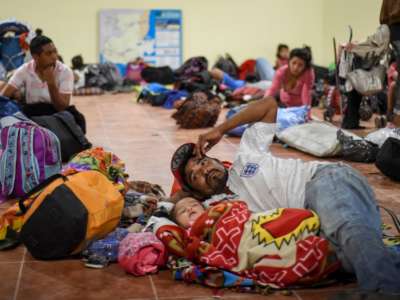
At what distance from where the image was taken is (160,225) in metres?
2.65

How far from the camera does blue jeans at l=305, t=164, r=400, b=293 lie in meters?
2.07

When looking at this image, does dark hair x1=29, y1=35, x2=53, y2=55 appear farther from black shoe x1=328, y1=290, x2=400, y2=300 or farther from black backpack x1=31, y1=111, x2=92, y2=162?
black shoe x1=328, y1=290, x2=400, y2=300

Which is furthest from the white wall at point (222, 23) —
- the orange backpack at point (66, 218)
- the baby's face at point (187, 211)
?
the orange backpack at point (66, 218)

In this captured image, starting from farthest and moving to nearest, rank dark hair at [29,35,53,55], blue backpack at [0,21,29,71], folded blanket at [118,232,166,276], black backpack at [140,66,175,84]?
1. black backpack at [140,66,175,84]
2. blue backpack at [0,21,29,71]
3. dark hair at [29,35,53,55]
4. folded blanket at [118,232,166,276]

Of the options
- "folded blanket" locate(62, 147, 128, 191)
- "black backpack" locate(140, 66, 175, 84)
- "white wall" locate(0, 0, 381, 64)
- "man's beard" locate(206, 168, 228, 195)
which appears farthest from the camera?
"white wall" locate(0, 0, 381, 64)

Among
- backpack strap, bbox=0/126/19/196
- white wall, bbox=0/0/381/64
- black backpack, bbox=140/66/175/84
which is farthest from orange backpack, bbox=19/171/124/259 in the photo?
Result: white wall, bbox=0/0/381/64

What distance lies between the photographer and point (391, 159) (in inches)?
163

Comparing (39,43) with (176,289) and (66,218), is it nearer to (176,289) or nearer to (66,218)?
(66,218)

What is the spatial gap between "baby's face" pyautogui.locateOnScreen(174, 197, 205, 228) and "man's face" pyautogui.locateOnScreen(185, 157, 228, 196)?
68 mm

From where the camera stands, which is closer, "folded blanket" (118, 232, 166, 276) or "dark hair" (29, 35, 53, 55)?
"folded blanket" (118, 232, 166, 276)

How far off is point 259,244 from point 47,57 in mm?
2837

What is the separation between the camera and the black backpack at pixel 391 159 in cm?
409

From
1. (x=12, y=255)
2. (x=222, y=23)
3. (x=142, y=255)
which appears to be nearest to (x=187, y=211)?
(x=142, y=255)

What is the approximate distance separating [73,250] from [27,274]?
20 centimetres
